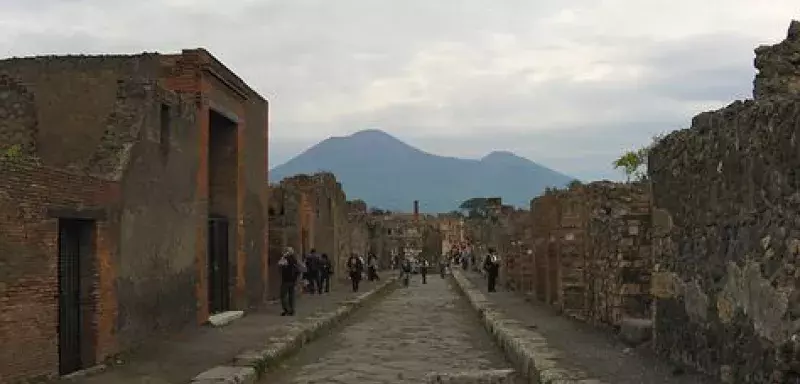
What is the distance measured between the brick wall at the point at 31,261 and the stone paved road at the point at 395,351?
2.67 metres

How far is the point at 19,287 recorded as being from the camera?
29.4 ft

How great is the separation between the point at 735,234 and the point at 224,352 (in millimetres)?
7231

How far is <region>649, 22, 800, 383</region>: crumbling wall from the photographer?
625 centimetres

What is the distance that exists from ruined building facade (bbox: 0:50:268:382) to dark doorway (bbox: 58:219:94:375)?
2 cm

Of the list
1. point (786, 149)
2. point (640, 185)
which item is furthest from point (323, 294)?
point (786, 149)

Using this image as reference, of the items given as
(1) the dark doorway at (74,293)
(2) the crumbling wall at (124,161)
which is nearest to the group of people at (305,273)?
(2) the crumbling wall at (124,161)

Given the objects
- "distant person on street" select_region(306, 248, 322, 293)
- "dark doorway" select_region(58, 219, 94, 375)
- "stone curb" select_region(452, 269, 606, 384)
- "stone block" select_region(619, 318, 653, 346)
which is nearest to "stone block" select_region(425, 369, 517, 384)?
"stone curb" select_region(452, 269, 606, 384)

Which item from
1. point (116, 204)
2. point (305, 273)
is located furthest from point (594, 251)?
point (305, 273)

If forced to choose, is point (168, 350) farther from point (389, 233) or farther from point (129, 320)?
point (389, 233)

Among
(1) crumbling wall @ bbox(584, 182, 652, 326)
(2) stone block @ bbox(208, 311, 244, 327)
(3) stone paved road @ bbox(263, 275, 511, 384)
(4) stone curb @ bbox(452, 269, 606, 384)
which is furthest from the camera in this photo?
(2) stone block @ bbox(208, 311, 244, 327)

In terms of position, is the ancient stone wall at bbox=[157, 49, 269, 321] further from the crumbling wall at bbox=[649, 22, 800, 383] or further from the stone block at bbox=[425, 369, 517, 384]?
the crumbling wall at bbox=[649, 22, 800, 383]

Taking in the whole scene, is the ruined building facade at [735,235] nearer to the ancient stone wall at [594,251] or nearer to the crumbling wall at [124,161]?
the ancient stone wall at [594,251]

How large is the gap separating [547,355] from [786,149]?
521 cm

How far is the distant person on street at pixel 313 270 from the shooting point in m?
26.4
